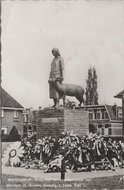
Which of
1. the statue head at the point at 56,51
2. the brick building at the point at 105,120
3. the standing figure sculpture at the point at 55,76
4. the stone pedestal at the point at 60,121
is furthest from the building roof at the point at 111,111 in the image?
the statue head at the point at 56,51

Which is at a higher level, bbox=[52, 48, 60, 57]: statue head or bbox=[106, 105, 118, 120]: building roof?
bbox=[52, 48, 60, 57]: statue head

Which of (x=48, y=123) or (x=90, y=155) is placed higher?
(x=48, y=123)

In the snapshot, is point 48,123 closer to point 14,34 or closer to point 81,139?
point 81,139

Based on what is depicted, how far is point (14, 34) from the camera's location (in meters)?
2.24

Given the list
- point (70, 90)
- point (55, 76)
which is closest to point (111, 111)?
point (70, 90)

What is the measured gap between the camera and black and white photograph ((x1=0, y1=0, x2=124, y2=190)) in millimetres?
2244

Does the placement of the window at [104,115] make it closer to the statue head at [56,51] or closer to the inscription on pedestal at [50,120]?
the inscription on pedestal at [50,120]

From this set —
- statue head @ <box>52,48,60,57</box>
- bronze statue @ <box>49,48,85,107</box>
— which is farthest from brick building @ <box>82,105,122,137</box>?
statue head @ <box>52,48,60,57</box>

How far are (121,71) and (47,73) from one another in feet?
1.31

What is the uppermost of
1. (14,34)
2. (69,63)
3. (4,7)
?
(4,7)

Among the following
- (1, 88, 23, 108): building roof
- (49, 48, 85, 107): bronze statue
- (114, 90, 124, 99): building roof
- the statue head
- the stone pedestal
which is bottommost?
the stone pedestal

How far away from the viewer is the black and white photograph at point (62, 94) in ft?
7.36

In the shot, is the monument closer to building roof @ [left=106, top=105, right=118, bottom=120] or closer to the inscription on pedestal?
the inscription on pedestal

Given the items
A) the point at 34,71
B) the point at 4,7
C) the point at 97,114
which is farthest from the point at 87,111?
the point at 4,7
